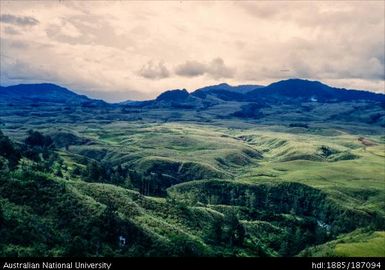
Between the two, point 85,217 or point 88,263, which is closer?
point 88,263

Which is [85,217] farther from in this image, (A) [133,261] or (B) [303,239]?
(B) [303,239]

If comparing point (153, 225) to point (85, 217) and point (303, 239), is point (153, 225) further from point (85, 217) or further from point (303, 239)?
point (303, 239)

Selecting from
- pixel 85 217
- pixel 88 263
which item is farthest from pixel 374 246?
pixel 88 263

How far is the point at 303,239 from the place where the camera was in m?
196

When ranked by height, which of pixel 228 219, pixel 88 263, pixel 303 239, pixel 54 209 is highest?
pixel 88 263

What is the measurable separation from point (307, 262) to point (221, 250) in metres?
82.1

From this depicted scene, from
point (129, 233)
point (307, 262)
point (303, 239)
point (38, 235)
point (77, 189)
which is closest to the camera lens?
point (307, 262)

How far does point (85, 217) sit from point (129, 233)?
13.5m

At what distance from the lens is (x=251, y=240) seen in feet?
579

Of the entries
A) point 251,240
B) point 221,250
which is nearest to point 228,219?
point 251,240

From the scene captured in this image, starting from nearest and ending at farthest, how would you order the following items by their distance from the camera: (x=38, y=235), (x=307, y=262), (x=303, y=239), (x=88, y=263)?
(x=88, y=263)
(x=307, y=262)
(x=38, y=235)
(x=303, y=239)

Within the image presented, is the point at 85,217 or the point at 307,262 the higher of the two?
the point at 307,262

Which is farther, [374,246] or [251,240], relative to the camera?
[251,240]

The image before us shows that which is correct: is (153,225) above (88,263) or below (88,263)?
below
